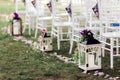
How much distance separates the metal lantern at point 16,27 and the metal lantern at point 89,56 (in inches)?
137

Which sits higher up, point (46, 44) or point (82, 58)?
point (46, 44)

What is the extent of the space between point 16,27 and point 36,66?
311 cm

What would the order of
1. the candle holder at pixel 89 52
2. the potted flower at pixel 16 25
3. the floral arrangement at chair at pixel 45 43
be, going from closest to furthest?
the candle holder at pixel 89 52
the floral arrangement at chair at pixel 45 43
the potted flower at pixel 16 25

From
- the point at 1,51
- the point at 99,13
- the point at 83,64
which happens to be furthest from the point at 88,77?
the point at 1,51

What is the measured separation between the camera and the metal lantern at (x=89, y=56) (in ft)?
17.2

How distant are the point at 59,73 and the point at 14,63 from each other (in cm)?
98

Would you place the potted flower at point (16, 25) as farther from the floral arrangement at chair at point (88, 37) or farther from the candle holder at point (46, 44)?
the floral arrangement at chair at point (88, 37)

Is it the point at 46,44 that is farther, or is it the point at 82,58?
the point at 46,44

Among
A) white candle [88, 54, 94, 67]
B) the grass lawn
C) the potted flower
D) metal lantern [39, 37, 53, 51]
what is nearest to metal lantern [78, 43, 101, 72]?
white candle [88, 54, 94, 67]

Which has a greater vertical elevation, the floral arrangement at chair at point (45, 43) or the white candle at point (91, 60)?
the floral arrangement at chair at point (45, 43)

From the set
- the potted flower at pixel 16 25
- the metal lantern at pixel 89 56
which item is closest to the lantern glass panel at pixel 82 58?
the metal lantern at pixel 89 56

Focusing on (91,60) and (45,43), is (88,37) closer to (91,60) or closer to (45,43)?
(91,60)

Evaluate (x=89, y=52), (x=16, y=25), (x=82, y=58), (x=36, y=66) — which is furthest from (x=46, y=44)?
(x=16, y=25)

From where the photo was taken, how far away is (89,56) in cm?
527
